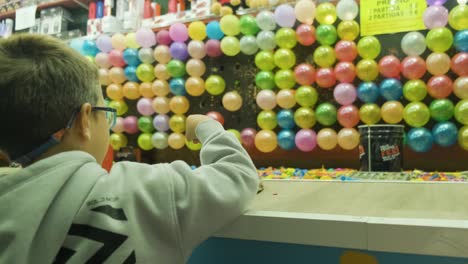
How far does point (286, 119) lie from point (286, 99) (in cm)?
10

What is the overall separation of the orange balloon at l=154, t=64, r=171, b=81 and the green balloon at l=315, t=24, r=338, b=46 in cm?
88

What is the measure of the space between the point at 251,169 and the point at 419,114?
1.35 meters

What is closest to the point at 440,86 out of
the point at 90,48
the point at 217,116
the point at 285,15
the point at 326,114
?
the point at 326,114

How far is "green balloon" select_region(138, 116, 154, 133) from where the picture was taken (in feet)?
7.70

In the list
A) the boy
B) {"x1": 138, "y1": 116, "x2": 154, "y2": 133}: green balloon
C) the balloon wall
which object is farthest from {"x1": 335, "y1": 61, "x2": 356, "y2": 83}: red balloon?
the boy

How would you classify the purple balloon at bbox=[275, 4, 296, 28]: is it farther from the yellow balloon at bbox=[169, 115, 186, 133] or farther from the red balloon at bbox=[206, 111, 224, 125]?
the yellow balloon at bbox=[169, 115, 186, 133]

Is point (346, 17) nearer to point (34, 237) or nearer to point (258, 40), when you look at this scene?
point (258, 40)

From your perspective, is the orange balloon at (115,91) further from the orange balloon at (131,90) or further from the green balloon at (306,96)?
the green balloon at (306,96)

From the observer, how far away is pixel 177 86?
2223 mm

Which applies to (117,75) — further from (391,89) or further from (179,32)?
(391,89)

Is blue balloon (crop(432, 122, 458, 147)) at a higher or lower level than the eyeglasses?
higher

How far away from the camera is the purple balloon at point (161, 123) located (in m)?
2.28

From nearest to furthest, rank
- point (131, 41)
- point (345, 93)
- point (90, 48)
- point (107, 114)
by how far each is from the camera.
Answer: point (107, 114)
point (345, 93)
point (131, 41)
point (90, 48)

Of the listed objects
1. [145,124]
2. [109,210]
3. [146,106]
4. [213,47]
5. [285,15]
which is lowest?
[109,210]
